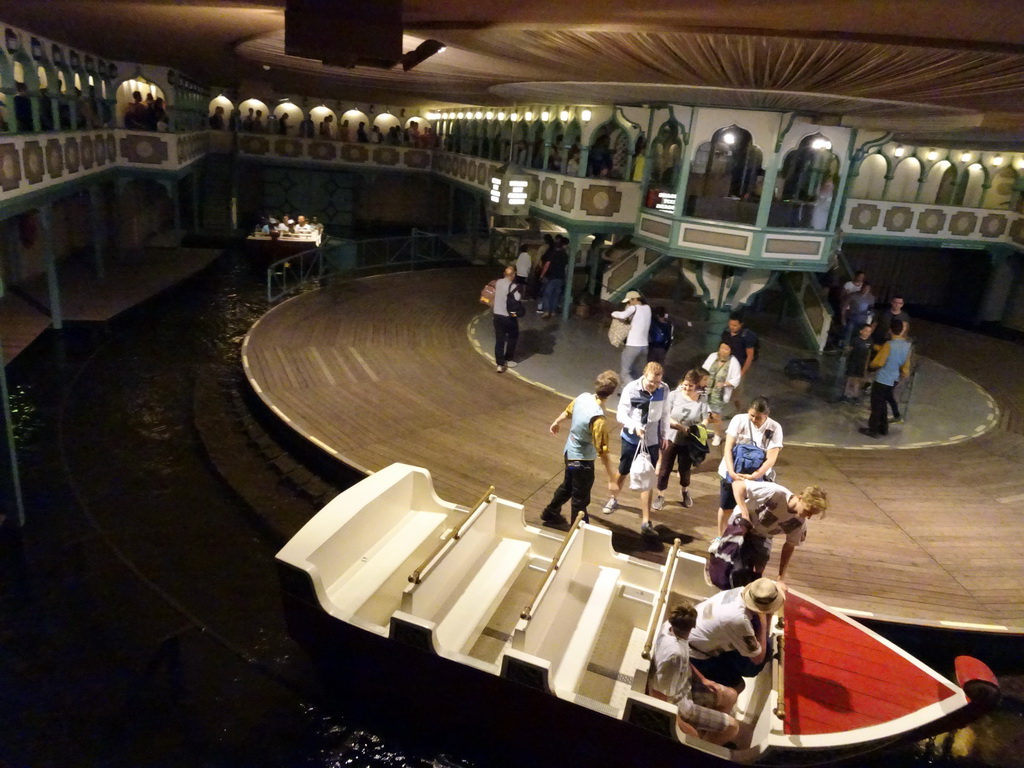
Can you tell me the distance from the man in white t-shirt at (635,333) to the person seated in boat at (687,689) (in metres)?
5.64

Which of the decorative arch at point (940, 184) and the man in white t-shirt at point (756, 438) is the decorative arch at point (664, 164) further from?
the decorative arch at point (940, 184)

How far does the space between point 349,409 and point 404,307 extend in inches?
238

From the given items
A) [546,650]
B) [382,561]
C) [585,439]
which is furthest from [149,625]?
[585,439]

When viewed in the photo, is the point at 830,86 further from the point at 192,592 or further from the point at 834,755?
the point at 192,592

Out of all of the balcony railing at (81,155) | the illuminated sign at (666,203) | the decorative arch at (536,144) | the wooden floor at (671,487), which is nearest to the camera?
the wooden floor at (671,487)

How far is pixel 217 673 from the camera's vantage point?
19.7 ft

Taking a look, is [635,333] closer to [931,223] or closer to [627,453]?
[627,453]

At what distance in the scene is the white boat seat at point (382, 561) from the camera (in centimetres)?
550

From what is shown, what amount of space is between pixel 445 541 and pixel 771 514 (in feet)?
8.43

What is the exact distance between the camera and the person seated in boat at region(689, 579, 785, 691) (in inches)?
168

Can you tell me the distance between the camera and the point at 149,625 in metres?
6.46

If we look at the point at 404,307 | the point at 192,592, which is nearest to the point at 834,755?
the point at 192,592

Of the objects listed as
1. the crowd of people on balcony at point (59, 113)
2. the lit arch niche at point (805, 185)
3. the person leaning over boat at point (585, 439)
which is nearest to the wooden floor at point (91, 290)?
the crowd of people on balcony at point (59, 113)

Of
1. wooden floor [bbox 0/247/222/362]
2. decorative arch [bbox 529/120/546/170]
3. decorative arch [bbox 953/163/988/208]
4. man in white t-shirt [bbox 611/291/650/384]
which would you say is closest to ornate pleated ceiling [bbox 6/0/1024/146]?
man in white t-shirt [bbox 611/291/650/384]
